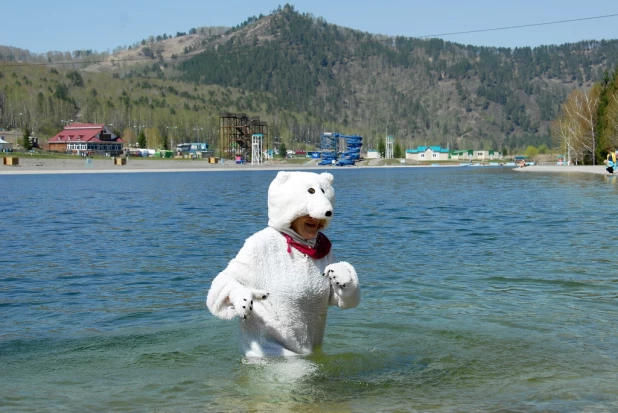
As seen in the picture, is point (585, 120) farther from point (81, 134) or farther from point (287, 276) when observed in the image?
point (81, 134)

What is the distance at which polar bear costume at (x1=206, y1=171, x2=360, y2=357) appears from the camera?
251 inches

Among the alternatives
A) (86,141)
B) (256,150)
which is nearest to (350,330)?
(256,150)

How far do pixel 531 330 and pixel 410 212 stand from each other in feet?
71.7

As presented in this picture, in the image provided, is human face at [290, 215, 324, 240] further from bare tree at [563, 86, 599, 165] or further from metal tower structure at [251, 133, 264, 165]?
metal tower structure at [251, 133, 264, 165]

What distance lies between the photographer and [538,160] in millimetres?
186750

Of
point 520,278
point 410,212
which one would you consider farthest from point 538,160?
point 520,278

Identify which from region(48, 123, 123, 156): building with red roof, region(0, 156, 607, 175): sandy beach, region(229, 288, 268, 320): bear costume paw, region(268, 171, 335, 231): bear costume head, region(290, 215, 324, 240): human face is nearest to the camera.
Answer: region(229, 288, 268, 320): bear costume paw

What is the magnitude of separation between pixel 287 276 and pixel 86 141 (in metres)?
170

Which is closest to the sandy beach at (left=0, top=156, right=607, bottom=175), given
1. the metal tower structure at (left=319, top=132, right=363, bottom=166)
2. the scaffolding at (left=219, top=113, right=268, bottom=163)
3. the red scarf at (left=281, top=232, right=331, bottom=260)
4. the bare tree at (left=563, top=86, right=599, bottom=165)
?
the bare tree at (left=563, top=86, right=599, bottom=165)

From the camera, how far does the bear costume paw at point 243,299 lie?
237 inches

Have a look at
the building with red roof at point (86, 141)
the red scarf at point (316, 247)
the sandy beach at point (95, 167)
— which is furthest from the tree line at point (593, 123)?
the building with red roof at point (86, 141)

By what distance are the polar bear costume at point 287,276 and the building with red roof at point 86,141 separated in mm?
165389

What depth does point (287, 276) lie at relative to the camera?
6.55 metres

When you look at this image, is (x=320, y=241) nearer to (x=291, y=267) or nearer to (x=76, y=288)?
(x=291, y=267)
